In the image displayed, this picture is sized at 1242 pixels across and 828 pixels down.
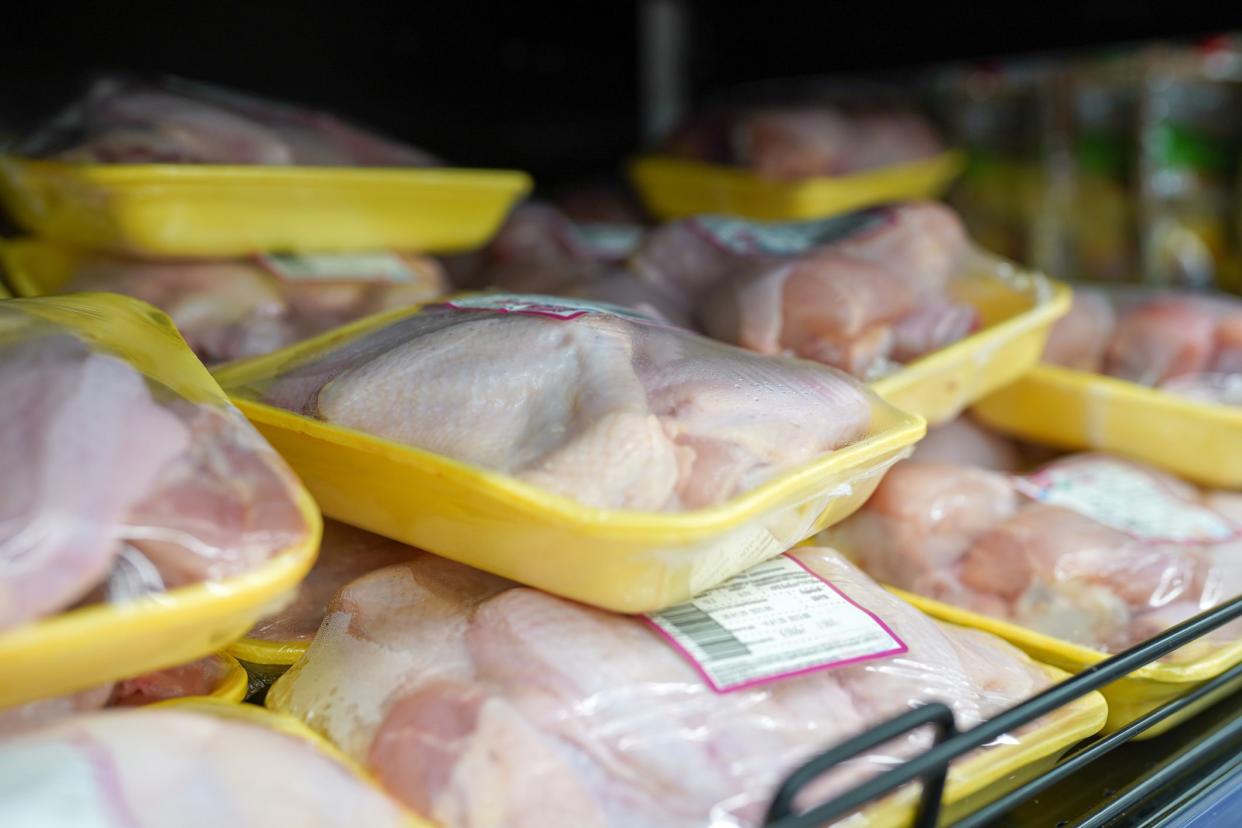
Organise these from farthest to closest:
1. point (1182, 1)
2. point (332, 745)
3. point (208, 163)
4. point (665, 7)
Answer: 1. point (665, 7)
2. point (1182, 1)
3. point (208, 163)
4. point (332, 745)

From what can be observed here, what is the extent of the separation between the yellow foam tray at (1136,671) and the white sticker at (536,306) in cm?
37

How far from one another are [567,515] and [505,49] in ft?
4.78

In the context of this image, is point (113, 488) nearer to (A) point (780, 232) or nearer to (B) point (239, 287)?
(B) point (239, 287)

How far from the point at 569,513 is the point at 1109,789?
1.70 feet

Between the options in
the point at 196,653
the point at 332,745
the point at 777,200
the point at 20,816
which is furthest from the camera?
the point at 777,200

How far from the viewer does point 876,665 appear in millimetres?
855

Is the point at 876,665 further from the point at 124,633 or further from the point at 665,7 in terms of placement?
the point at 665,7

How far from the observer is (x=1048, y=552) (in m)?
1.13

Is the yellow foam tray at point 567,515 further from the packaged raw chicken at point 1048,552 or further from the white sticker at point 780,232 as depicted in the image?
the white sticker at point 780,232

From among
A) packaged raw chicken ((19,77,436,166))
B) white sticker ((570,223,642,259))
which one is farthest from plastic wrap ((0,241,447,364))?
white sticker ((570,223,642,259))

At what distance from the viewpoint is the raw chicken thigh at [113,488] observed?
613mm

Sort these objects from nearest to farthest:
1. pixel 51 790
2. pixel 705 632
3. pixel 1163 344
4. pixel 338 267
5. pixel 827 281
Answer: pixel 51 790 < pixel 705 632 < pixel 827 281 < pixel 338 267 < pixel 1163 344

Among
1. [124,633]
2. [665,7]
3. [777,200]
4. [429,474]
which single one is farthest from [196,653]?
[665,7]

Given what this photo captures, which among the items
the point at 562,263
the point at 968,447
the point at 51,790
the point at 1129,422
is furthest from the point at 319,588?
the point at 1129,422
